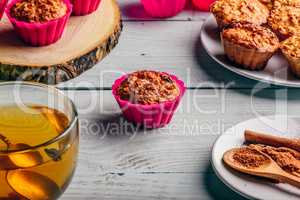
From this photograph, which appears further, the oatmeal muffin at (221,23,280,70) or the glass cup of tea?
the oatmeal muffin at (221,23,280,70)

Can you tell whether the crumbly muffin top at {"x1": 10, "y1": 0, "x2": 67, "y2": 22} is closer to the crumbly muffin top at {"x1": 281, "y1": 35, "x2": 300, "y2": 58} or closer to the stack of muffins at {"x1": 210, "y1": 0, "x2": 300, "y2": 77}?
the stack of muffins at {"x1": 210, "y1": 0, "x2": 300, "y2": 77}

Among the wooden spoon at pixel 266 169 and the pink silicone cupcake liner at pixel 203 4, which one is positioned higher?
the pink silicone cupcake liner at pixel 203 4

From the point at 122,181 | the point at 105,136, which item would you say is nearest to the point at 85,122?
the point at 105,136

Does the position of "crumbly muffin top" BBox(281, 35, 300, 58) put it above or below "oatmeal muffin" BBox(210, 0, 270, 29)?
below

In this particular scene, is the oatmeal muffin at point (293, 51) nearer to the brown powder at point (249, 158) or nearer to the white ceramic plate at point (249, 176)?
the white ceramic plate at point (249, 176)

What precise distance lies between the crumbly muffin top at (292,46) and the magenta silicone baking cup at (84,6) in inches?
18.5

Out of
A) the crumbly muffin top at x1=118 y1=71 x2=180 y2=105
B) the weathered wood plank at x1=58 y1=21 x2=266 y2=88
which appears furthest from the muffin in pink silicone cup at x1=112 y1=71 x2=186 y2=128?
the weathered wood plank at x1=58 y1=21 x2=266 y2=88

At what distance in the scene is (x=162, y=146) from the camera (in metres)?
1.21

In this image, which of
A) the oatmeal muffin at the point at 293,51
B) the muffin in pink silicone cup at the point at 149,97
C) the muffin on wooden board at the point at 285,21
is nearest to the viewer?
the muffin in pink silicone cup at the point at 149,97

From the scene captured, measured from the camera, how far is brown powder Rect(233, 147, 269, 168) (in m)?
1.10

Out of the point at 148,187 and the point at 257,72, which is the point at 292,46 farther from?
the point at 148,187

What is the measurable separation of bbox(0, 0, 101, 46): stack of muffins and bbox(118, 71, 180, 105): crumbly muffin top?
26cm

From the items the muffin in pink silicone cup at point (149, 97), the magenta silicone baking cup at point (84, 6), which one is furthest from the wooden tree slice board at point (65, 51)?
the muffin in pink silicone cup at point (149, 97)

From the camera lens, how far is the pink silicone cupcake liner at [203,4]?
1.69 metres
